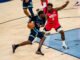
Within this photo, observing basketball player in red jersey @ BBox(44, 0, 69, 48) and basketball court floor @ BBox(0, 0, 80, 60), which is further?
basketball player in red jersey @ BBox(44, 0, 69, 48)

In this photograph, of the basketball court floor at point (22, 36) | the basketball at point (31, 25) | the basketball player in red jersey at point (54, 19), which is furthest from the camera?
the basketball player in red jersey at point (54, 19)

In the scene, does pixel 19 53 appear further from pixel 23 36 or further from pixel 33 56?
pixel 23 36

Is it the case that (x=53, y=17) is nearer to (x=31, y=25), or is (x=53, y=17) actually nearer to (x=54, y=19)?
(x=54, y=19)

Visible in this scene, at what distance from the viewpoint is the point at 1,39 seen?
7824mm

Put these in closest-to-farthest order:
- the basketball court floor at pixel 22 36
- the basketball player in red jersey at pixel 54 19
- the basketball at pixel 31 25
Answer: the basketball at pixel 31 25, the basketball court floor at pixel 22 36, the basketball player in red jersey at pixel 54 19

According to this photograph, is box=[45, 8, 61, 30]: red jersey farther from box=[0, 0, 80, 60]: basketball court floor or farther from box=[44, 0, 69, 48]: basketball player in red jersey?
box=[0, 0, 80, 60]: basketball court floor

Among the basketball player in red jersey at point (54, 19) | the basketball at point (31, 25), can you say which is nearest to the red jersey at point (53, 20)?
the basketball player in red jersey at point (54, 19)

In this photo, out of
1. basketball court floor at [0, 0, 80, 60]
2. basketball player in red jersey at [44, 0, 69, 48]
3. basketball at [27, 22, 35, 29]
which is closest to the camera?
basketball at [27, 22, 35, 29]

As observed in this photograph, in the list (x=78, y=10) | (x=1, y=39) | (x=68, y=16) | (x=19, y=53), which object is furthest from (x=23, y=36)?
(x=78, y=10)

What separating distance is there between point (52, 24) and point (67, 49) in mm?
913

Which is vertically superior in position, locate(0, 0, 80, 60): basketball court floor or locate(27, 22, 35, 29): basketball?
locate(27, 22, 35, 29): basketball

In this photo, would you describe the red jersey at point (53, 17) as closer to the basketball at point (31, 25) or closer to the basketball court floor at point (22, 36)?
the basketball at point (31, 25)

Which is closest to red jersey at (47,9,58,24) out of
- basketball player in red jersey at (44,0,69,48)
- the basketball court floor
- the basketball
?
basketball player in red jersey at (44,0,69,48)

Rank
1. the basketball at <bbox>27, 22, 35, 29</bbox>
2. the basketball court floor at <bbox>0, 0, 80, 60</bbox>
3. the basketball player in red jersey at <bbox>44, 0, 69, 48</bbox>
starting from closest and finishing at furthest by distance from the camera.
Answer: the basketball at <bbox>27, 22, 35, 29</bbox> → the basketball court floor at <bbox>0, 0, 80, 60</bbox> → the basketball player in red jersey at <bbox>44, 0, 69, 48</bbox>
